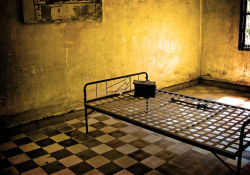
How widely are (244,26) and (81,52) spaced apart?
4660 mm

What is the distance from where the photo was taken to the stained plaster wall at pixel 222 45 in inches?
303

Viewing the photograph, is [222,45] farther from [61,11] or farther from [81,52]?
[61,11]

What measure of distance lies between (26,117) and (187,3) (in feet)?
17.5

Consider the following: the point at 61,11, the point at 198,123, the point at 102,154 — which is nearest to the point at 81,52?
the point at 61,11

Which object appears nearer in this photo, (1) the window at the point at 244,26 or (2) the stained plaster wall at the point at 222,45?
(1) the window at the point at 244,26

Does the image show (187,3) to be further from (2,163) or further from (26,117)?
(2,163)

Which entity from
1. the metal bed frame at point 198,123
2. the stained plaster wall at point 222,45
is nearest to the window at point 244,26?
the stained plaster wall at point 222,45

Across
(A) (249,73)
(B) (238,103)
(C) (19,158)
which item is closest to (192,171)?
(C) (19,158)

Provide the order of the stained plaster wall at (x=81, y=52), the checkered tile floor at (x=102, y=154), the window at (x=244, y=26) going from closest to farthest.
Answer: the checkered tile floor at (x=102, y=154) → the stained plaster wall at (x=81, y=52) → the window at (x=244, y=26)

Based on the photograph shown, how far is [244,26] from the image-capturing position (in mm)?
7543

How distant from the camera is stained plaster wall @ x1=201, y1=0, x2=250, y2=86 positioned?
7.70 meters

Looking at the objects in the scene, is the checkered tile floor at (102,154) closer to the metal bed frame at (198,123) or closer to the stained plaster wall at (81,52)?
the metal bed frame at (198,123)

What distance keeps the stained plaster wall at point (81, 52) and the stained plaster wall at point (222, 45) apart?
525mm

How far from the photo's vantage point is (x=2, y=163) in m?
4.02
